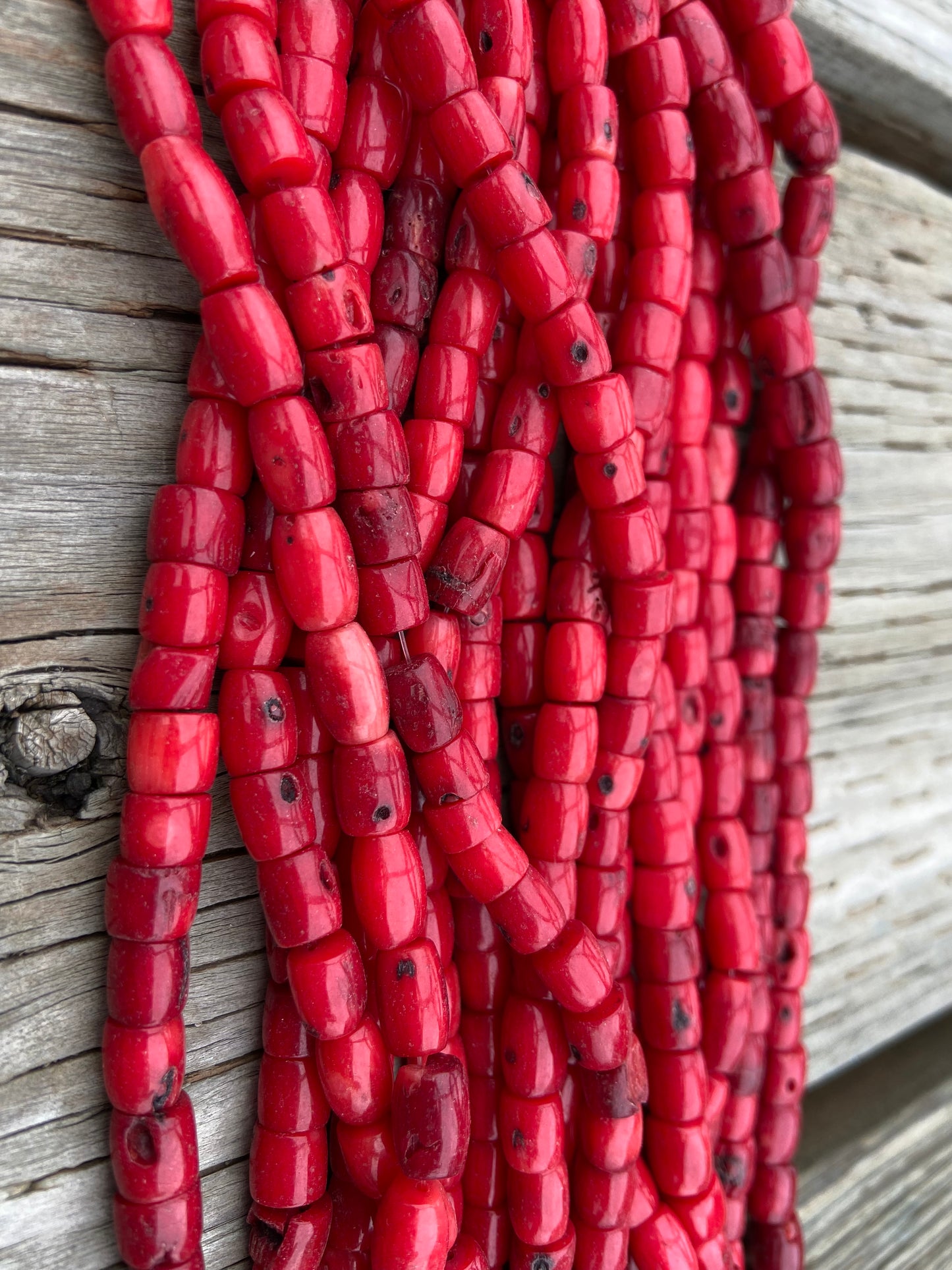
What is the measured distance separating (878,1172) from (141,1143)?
0.91m

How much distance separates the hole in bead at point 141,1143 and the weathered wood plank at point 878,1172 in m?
0.78

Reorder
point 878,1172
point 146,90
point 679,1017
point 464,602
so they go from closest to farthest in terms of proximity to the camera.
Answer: point 146,90
point 464,602
point 679,1017
point 878,1172

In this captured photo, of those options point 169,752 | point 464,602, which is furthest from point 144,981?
point 464,602

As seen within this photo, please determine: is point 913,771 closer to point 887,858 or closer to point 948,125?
point 887,858

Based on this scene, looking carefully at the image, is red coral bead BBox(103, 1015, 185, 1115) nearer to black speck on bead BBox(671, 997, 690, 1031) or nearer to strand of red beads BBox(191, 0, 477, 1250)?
strand of red beads BBox(191, 0, 477, 1250)

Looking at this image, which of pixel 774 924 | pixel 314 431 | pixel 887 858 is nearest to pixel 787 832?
pixel 774 924

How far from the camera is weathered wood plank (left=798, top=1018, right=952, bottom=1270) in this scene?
Answer: 1050 mm

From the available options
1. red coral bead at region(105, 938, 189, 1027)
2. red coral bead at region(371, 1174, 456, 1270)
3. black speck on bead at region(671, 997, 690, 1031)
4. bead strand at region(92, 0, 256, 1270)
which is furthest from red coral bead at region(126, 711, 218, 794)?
black speck on bead at region(671, 997, 690, 1031)

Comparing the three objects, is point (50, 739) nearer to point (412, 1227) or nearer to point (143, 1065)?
point (143, 1065)

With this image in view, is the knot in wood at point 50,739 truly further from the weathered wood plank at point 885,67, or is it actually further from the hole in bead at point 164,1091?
the weathered wood plank at point 885,67

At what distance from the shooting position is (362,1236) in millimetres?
686

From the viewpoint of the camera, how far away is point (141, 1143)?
633mm

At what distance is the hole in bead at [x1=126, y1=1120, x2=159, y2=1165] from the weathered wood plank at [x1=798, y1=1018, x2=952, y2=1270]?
78 cm

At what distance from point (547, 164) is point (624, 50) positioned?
0.11 metres
